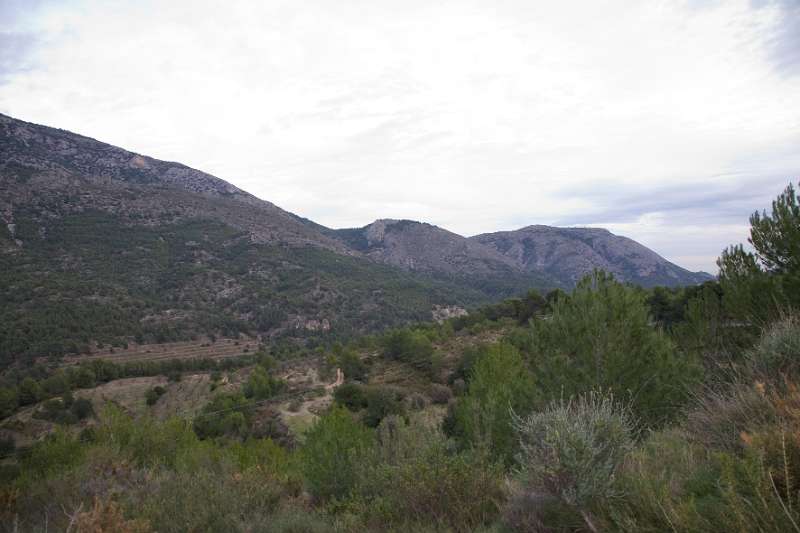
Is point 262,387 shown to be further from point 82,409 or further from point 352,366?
point 82,409

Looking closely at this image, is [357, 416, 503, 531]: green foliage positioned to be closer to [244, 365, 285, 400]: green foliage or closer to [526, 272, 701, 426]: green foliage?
[526, 272, 701, 426]: green foliage

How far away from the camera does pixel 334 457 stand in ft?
33.1

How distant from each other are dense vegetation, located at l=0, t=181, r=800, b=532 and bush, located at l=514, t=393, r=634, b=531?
0.02m

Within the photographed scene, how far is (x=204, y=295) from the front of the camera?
71250 mm

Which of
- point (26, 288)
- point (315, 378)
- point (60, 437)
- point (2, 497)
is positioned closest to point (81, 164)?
point (26, 288)

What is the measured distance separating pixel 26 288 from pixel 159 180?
7315 centimetres

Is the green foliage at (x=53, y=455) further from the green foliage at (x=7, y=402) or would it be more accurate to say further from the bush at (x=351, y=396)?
the green foliage at (x=7, y=402)

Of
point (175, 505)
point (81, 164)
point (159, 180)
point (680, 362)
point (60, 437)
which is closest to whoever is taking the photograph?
point (175, 505)

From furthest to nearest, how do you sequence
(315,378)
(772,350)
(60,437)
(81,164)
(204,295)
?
(81,164), (204,295), (315,378), (60,437), (772,350)

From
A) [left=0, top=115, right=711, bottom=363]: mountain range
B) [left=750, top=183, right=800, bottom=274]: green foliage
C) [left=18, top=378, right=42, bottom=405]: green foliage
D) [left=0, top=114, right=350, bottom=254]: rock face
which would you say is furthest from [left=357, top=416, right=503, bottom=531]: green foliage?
[left=0, top=114, right=350, bottom=254]: rock face

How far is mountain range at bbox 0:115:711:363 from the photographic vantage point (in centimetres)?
5609

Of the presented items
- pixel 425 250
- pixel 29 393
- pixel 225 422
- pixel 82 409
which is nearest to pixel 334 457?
pixel 225 422

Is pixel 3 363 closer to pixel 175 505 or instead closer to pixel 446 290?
pixel 175 505

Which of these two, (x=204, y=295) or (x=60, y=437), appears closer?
(x=60, y=437)
